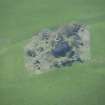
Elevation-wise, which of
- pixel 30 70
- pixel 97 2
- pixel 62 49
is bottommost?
pixel 30 70

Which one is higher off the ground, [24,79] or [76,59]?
[76,59]

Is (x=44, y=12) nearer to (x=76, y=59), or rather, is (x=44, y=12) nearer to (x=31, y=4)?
(x=31, y=4)

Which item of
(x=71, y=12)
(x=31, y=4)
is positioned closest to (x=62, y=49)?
(x=71, y=12)

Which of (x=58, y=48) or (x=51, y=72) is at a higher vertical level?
(x=58, y=48)

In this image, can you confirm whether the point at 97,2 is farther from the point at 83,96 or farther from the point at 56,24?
the point at 83,96


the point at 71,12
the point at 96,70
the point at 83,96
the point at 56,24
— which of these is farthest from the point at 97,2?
the point at 83,96

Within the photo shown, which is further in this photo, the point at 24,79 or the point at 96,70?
the point at 24,79
